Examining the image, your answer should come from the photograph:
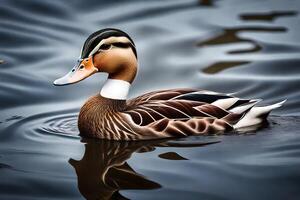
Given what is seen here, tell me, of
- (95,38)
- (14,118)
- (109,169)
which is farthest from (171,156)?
(14,118)

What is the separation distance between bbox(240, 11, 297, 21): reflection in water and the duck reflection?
6822 millimetres

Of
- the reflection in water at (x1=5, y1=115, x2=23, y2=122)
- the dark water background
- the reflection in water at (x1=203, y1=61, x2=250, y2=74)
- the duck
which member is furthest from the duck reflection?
the reflection in water at (x1=203, y1=61, x2=250, y2=74)

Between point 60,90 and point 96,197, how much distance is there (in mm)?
4176

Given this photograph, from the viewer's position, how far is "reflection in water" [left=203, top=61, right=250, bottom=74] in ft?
38.6

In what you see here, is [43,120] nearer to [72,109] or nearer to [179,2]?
[72,109]

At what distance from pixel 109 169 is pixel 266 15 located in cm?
787

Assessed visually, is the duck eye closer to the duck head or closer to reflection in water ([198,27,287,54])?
the duck head

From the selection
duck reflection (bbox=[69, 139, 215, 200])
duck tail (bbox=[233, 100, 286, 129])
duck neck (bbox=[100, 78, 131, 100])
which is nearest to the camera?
duck reflection (bbox=[69, 139, 215, 200])

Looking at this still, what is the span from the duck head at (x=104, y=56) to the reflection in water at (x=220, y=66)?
324 centimetres

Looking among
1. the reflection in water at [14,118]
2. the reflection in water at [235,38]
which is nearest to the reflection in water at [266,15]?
the reflection in water at [235,38]

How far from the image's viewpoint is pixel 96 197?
6.92m

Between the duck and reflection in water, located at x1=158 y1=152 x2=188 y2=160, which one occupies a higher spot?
the duck

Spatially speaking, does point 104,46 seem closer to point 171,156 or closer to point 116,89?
point 116,89

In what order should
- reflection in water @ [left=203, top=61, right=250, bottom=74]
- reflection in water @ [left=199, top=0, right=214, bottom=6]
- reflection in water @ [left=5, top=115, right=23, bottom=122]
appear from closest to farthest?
reflection in water @ [left=5, top=115, right=23, bottom=122], reflection in water @ [left=203, top=61, right=250, bottom=74], reflection in water @ [left=199, top=0, right=214, bottom=6]
